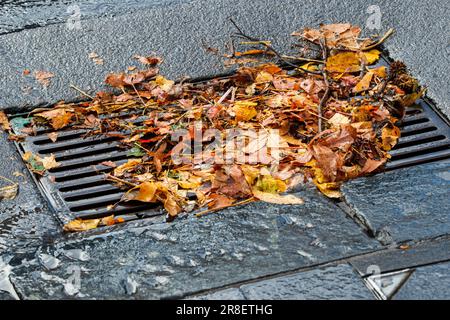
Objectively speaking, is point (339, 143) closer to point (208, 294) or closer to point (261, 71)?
point (261, 71)

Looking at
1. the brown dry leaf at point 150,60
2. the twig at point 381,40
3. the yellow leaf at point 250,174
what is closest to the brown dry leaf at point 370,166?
the yellow leaf at point 250,174

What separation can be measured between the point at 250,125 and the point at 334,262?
920 millimetres

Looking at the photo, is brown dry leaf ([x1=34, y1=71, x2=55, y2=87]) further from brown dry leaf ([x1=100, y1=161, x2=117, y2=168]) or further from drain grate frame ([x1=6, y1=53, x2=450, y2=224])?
brown dry leaf ([x1=100, y1=161, x2=117, y2=168])

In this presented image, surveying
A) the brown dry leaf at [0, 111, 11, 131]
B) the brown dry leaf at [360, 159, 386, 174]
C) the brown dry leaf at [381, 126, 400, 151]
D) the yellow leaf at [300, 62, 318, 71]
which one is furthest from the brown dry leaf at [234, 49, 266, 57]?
the brown dry leaf at [0, 111, 11, 131]

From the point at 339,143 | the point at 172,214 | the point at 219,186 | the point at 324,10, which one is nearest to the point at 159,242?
the point at 172,214

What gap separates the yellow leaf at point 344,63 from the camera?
12.5 feet

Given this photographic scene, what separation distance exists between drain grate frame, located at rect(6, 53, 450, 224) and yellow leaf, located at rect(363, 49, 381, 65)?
1.24ft

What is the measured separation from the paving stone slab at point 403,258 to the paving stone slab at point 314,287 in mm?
61

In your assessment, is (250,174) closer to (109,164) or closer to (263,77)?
(109,164)

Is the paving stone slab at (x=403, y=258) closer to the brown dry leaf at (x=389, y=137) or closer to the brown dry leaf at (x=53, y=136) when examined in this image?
the brown dry leaf at (x=389, y=137)

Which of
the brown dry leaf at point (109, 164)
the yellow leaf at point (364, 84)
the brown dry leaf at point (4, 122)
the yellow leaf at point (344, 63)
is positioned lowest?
the yellow leaf at point (364, 84)

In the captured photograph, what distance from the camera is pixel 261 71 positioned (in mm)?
3799

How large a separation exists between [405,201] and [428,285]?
48cm

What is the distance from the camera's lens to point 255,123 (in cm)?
347
